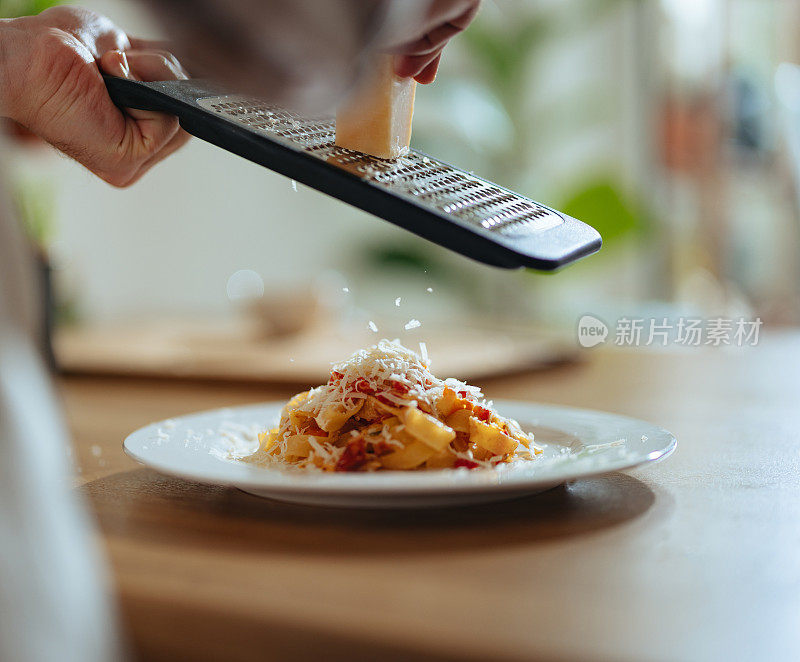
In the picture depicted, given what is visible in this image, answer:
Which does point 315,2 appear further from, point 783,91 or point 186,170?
point 186,170

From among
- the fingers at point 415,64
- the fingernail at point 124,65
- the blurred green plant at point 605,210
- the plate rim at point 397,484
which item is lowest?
the plate rim at point 397,484

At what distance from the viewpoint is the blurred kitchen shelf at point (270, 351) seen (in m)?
1.44

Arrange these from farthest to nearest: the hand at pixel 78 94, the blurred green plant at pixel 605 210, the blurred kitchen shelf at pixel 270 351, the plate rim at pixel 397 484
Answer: the blurred green plant at pixel 605 210, the blurred kitchen shelf at pixel 270 351, the hand at pixel 78 94, the plate rim at pixel 397 484

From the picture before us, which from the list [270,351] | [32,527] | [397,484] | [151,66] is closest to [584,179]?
[270,351]

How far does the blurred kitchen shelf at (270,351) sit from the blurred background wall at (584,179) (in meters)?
1.85

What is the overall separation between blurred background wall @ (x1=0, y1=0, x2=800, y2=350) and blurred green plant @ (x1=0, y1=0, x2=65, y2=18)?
2.20 m

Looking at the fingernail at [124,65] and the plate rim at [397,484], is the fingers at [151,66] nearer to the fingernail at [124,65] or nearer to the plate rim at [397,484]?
the fingernail at [124,65]

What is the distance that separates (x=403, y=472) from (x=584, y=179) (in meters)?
3.51

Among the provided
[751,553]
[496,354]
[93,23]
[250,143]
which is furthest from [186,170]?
[751,553]

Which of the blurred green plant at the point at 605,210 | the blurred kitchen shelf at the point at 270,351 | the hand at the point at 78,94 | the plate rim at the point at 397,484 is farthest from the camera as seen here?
the blurred green plant at the point at 605,210

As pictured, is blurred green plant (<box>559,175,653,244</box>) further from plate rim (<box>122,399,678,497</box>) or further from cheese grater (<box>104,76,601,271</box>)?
plate rim (<box>122,399,678,497</box>)

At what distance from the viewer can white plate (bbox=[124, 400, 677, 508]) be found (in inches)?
22.5

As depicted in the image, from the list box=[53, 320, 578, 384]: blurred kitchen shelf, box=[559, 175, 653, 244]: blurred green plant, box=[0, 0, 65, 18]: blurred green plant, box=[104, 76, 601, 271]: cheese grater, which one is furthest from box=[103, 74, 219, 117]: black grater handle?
box=[559, 175, 653, 244]: blurred green plant

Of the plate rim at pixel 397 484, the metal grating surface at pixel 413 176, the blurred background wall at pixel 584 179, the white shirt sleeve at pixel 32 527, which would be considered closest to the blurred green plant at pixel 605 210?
the blurred background wall at pixel 584 179
